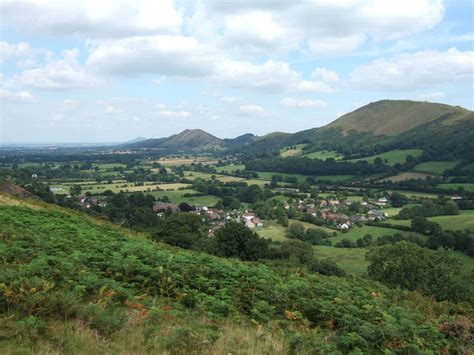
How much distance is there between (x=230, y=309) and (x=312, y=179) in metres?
151

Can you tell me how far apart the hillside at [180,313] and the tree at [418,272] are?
1926 centimetres

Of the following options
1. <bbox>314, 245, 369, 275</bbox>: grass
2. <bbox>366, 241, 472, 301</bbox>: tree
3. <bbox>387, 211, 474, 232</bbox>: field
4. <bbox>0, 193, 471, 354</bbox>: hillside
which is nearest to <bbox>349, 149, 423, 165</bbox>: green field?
<bbox>387, 211, 474, 232</bbox>: field

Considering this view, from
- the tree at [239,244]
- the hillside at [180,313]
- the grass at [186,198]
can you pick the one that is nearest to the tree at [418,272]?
the tree at [239,244]

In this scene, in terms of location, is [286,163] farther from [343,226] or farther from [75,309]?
[75,309]

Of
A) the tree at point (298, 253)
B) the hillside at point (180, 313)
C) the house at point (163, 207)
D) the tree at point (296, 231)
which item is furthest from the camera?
the house at point (163, 207)

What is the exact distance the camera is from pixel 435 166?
5797 inches

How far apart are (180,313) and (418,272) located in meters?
29.3

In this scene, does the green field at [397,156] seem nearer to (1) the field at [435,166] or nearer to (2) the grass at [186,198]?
(1) the field at [435,166]

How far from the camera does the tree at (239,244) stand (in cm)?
3625

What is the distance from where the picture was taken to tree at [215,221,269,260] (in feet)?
119

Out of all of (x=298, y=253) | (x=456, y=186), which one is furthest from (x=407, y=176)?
(x=298, y=253)

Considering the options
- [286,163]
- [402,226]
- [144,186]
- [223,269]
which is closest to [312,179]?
[286,163]

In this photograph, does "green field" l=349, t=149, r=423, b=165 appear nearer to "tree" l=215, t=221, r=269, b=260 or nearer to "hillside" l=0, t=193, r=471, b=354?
"tree" l=215, t=221, r=269, b=260

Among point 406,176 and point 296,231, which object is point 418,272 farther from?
point 406,176
